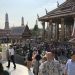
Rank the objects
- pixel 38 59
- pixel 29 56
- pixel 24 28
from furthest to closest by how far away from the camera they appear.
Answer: pixel 24 28 < pixel 29 56 < pixel 38 59

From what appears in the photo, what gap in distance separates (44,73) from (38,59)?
20.9 ft

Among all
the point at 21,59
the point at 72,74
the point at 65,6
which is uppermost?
the point at 65,6

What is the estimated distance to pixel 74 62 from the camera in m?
8.60

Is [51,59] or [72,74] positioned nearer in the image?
[51,59]

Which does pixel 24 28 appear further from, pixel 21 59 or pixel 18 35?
pixel 21 59

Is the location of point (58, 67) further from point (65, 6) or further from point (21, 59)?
point (65, 6)

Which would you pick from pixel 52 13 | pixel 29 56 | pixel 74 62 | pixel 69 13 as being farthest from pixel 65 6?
pixel 74 62

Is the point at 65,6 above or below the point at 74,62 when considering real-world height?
above

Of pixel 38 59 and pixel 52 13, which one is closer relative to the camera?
pixel 38 59

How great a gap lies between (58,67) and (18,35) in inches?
1805

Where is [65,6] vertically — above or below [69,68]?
above

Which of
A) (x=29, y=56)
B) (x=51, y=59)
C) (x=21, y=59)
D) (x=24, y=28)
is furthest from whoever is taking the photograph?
(x=24, y=28)

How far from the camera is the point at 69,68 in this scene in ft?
28.2

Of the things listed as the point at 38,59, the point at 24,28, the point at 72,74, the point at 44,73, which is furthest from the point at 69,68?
the point at 24,28
